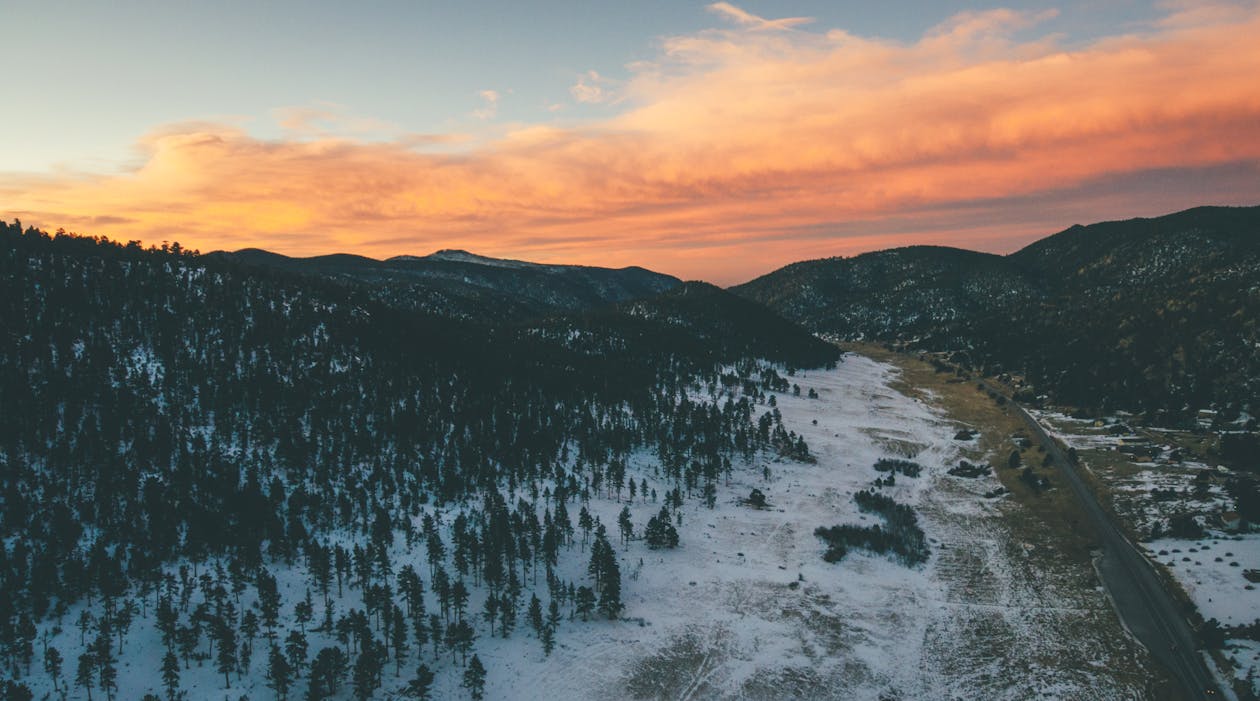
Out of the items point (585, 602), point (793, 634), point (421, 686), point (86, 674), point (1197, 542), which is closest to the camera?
point (86, 674)

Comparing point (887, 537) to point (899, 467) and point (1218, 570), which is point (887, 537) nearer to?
point (1218, 570)

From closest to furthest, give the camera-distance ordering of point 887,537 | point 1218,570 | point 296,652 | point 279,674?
point 279,674 < point 296,652 < point 1218,570 < point 887,537

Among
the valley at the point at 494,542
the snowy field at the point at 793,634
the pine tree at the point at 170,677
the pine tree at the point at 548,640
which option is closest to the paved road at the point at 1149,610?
the valley at the point at 494,542

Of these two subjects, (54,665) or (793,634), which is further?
(793,634)

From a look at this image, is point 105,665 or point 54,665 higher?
point 54,665

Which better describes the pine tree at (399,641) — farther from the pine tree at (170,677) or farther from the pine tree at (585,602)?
the pine tree at (585,602)

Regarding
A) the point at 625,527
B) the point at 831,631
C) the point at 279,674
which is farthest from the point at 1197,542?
the point at 279,674

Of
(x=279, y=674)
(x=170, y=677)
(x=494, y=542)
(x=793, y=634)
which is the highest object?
(x=494, y=542)

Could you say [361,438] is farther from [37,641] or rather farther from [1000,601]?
[1000,601]
